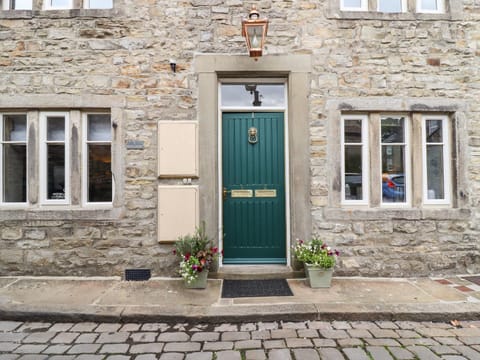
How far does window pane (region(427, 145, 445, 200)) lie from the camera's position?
487 cm

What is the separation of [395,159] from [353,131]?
0.86 metres

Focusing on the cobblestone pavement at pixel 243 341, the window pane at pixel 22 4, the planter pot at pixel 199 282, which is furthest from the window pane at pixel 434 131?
the window pane at pixel 22 4

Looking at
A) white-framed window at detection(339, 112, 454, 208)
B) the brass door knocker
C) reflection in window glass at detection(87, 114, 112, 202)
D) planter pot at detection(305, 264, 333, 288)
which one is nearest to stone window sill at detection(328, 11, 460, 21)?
white-framed window at detection(339, 112, 454, 208)

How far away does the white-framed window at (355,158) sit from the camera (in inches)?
188

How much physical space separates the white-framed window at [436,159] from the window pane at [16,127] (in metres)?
6.62

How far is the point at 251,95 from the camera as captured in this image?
4.85 metres

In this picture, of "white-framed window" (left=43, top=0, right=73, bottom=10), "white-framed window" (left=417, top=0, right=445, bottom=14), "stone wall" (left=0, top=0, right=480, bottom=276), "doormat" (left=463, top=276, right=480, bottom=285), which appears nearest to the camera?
"doormat" (left=463, top=276, right=480, bottom=285)

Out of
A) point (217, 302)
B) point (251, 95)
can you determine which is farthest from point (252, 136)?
point (217, 302)

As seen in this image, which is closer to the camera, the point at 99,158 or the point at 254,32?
the point at 254,32

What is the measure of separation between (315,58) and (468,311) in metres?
4.06

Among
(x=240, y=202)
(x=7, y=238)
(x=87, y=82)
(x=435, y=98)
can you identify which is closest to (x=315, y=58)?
(x=435, y=98)

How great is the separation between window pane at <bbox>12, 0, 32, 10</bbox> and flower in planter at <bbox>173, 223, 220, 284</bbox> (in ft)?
15.3

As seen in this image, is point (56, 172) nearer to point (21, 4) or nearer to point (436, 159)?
point (21, 4)

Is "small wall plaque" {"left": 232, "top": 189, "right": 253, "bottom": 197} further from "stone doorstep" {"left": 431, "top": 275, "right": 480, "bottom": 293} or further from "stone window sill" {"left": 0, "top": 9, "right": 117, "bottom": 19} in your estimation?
"stone window sill" {"left": 0, "top": 9, "right": 117, "bottom": 19}
